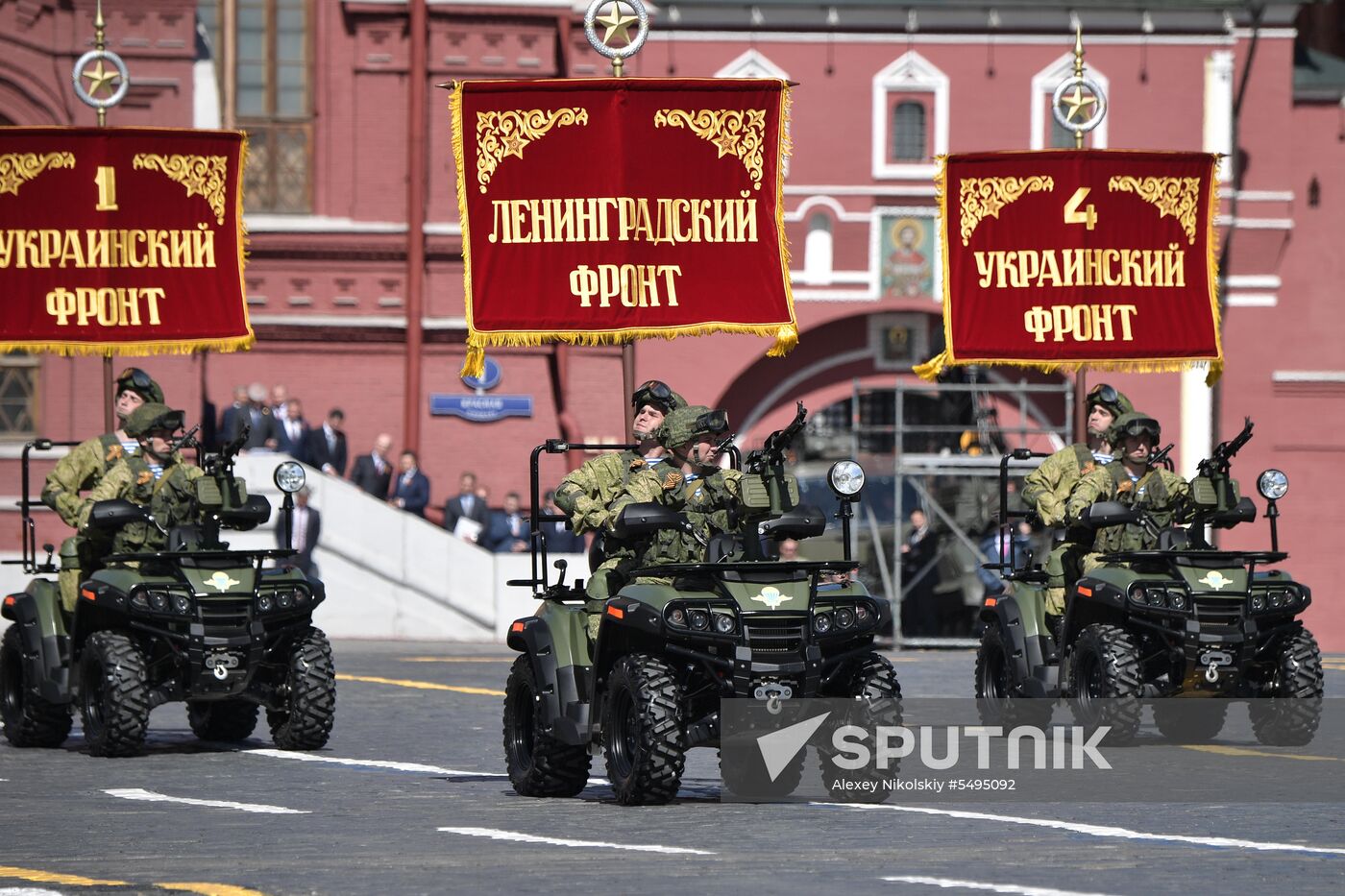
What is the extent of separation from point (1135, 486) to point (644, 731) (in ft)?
19.2

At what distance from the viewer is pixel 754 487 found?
13727mm

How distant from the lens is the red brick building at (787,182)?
114 feet

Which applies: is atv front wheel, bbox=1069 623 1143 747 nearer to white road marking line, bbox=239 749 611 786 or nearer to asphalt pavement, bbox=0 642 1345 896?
asphalt pavement, bbox=0 642 1345 896

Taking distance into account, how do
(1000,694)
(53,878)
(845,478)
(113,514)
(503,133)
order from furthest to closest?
1. (1000,694)
2. (503,133)
3. (113,514)
4. (845,478)
5. (53,878)

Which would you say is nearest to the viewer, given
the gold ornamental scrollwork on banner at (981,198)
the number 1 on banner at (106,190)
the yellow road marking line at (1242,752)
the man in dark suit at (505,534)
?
the yellow road marking line at (1242,752)

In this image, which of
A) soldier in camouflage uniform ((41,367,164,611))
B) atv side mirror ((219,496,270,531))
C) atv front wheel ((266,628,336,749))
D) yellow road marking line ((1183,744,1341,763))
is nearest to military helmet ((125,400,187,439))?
soldier in camouflage uniform ((41,367,164,611))

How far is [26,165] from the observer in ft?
73.8

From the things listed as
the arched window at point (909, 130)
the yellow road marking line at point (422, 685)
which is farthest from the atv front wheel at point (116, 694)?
the arched window at point (909, 130)

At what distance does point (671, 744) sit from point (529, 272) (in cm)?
556

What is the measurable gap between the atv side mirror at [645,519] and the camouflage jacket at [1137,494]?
5020mm

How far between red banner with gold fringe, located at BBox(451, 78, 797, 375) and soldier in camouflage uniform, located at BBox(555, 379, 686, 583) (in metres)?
3.63

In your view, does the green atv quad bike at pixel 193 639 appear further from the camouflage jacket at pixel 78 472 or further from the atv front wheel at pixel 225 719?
the atv front wheel at pixel 225 719

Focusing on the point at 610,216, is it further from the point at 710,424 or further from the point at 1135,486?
the point at 710,424

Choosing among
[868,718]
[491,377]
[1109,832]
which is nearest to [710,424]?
[868,718]
